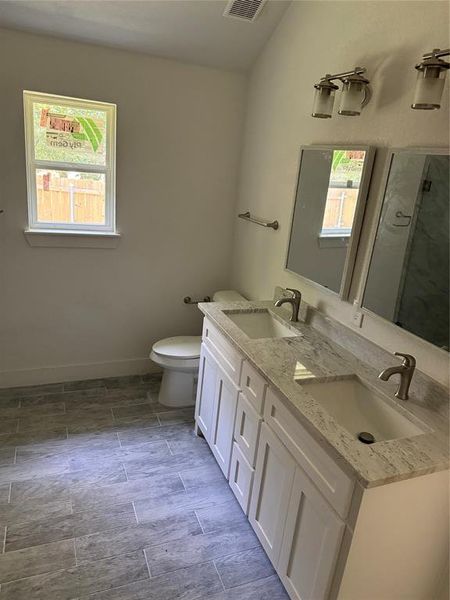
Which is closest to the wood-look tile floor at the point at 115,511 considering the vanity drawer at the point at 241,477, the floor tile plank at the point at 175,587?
the floor tile plank at the point at 175,587

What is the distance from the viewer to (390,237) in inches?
70.6

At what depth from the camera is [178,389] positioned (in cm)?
299

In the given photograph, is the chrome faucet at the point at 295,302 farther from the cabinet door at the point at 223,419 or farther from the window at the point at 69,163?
the window at the point at 69,163

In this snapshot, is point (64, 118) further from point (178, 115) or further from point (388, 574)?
point (388, 574)

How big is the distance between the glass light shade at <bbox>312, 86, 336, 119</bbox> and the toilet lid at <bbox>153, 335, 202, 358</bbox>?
65.3 inches

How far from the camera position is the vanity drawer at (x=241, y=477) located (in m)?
2.02

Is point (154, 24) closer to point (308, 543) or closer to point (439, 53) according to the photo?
point (439, 53)

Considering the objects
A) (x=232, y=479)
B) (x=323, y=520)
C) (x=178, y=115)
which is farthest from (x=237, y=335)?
(x=178, y=115)

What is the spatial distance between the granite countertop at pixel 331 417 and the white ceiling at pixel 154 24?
1721mm

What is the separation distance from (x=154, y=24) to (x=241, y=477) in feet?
8.42

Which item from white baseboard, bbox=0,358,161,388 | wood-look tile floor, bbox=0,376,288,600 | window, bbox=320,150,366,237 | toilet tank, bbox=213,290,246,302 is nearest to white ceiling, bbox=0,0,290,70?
window, bbox=320,150,366,237

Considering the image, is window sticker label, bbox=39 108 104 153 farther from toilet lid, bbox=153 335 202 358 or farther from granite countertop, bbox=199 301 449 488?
granite countertop, bbox=199 301 449 488

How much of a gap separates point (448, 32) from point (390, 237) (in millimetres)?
746

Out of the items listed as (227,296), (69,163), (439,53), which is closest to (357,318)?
(439,53)
